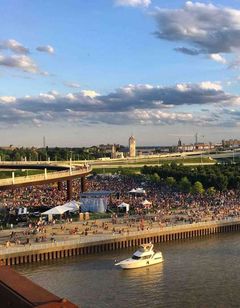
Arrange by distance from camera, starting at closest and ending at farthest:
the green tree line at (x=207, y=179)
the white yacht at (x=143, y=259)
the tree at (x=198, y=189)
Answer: the white yacht at (x=143, y=259), the tree at (x=198, y=189), the green tree line at (x=207, y=179)

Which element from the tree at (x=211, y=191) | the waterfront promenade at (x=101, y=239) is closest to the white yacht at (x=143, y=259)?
the waterfront promenade at (x=101, y=239)

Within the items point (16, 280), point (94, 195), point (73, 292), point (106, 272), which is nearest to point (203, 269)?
point (106, 272)

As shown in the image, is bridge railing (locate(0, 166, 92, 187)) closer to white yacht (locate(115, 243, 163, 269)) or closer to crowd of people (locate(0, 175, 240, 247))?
crowd of people (locate(0, 175, 240, 247))

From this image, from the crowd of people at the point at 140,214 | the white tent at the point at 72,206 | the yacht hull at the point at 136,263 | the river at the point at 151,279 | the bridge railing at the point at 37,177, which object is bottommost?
the river at the point at 151,279

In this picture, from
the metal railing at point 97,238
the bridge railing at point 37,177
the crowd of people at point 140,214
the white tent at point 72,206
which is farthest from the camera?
the bridge railing at point 37,177

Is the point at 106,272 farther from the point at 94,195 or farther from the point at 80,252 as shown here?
the point at 94,195

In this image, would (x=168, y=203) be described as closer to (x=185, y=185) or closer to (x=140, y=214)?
(x=140, y=214)

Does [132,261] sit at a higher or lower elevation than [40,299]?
lower

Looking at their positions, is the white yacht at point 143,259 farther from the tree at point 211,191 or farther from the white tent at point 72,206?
the tree at point 211,191
